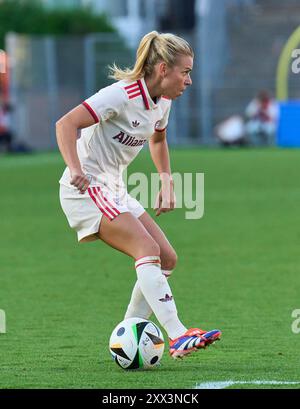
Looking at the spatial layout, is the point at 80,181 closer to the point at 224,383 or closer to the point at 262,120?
the point at 224,383

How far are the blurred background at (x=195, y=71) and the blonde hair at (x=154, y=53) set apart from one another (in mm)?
27250

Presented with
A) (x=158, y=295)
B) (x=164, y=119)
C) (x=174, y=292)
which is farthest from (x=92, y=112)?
(x=174, y=292)

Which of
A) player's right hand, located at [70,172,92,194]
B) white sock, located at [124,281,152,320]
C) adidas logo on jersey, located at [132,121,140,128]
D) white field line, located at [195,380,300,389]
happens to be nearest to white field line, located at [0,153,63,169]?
white sock, located at [124,281,152,320]

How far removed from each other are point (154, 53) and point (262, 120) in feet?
97.7

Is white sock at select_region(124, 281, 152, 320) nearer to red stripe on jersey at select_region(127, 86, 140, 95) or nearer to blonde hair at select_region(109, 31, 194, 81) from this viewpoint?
red stripe on jersey at select_region(127, 86, 140, 95)

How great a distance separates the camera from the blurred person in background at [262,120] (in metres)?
36.5

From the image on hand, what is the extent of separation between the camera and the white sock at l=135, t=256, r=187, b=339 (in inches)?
281

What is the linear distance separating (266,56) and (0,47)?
939 cm

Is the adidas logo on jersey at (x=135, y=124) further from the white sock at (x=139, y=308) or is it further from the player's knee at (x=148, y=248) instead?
the white sock at (x=139, y=308)

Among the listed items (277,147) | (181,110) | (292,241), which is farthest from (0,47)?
(292,241)

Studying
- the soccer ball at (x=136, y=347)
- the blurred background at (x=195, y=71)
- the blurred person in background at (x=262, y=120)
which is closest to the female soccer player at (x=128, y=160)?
the soccer ball at (x=136, y=347)

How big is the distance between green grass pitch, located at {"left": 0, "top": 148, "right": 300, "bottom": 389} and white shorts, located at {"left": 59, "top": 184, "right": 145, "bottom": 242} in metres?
0.82

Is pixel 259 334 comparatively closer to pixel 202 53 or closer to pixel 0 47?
pixel 202 53

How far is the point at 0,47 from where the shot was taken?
43.4 meters
